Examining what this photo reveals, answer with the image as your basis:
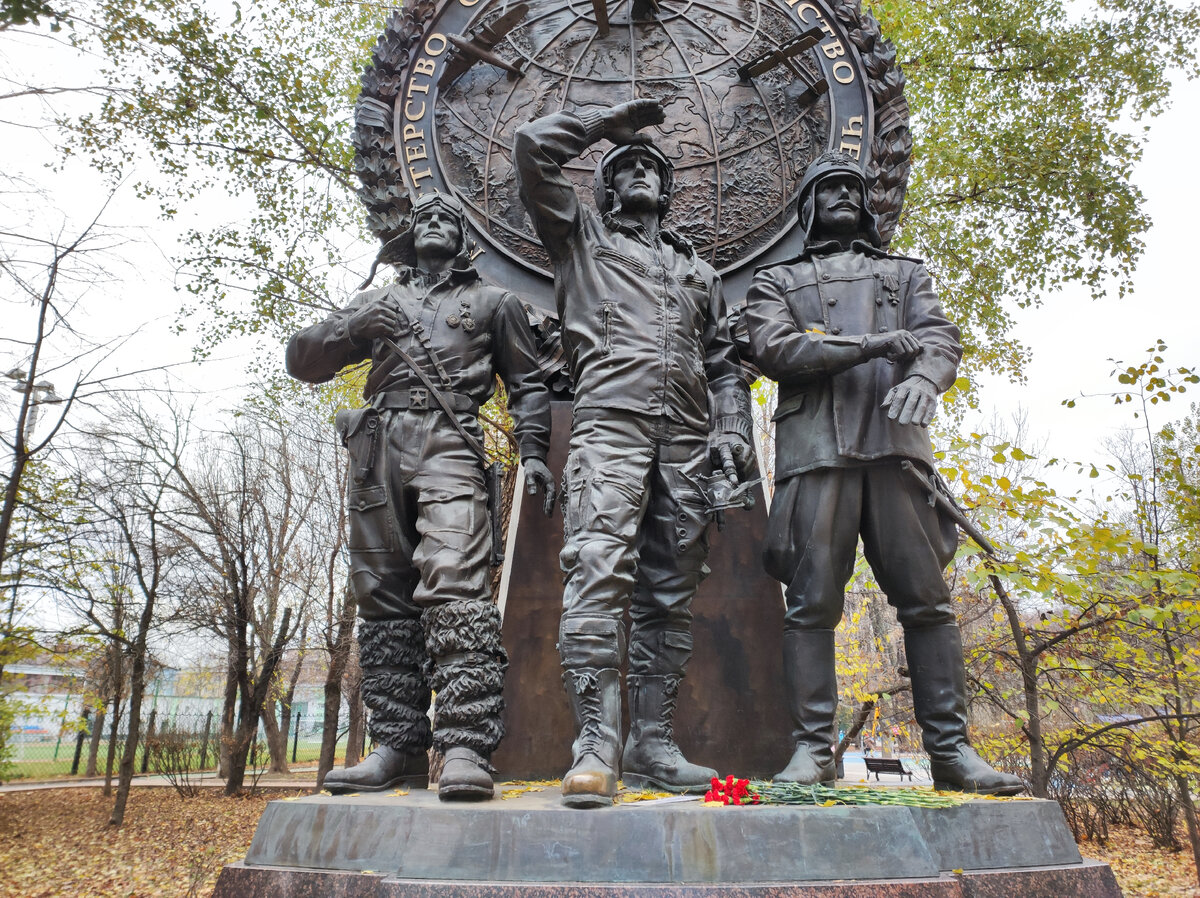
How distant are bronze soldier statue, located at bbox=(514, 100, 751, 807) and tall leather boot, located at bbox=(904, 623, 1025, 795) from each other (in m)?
Answer: 0.97

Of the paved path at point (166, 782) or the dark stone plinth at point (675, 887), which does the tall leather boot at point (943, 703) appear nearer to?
the dark stone plinth at point (675, 887)

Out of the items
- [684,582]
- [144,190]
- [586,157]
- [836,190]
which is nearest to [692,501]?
[684,582]

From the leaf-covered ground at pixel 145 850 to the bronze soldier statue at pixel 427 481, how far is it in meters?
Result: 5.97

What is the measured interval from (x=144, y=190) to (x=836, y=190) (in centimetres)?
1043

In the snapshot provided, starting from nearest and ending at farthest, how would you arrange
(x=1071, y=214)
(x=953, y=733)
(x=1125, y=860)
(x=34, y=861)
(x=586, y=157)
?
(x=953, y=733), (x=586, y=157), (x=1125, y=860), (x=34, y=861), (x=1071, y=214)

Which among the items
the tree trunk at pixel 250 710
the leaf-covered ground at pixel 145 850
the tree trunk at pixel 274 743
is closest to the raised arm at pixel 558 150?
the leaf-covered ground at pixel 145 850

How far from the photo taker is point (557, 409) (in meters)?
5.11

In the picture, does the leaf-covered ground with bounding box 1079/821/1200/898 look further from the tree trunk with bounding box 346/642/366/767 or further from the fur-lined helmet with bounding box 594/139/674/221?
the tree trunk with bounding box 346/642/366/767

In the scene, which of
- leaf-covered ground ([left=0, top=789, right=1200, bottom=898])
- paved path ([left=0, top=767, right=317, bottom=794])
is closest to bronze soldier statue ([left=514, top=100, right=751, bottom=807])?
leaf-covered ground ([left=0, top=789, right=1200, bottom=898])

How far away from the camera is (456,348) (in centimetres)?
424

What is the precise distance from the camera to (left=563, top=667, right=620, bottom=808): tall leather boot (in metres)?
2.97

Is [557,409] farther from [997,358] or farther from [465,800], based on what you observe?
[997,358]

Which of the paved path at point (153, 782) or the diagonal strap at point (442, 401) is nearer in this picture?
the diagonal strap at point (442, 401)

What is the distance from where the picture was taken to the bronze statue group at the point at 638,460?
11.9ft
